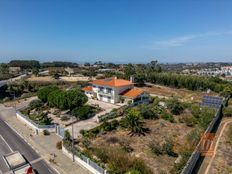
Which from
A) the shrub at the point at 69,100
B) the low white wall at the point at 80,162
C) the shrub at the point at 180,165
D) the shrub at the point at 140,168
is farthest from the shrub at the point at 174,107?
the low white wall at the point at 80,162

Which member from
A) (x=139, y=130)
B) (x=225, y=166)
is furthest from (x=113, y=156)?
(x=225, y=166)

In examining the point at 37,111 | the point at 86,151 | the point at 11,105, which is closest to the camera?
the point at 86,151

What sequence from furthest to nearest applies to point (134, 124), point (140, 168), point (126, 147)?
point (134, 124)
point (126, 147)
point (140, 168)

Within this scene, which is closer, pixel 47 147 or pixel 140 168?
pixel 140 168

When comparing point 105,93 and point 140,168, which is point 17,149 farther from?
point 105,93

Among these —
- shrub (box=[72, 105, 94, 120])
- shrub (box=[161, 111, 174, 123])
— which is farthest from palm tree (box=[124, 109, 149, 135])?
shrub (box=[72, 105, 94, 120])

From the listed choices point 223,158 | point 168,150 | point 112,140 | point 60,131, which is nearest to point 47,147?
point 60,131

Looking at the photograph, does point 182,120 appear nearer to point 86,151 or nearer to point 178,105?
point 178,105
